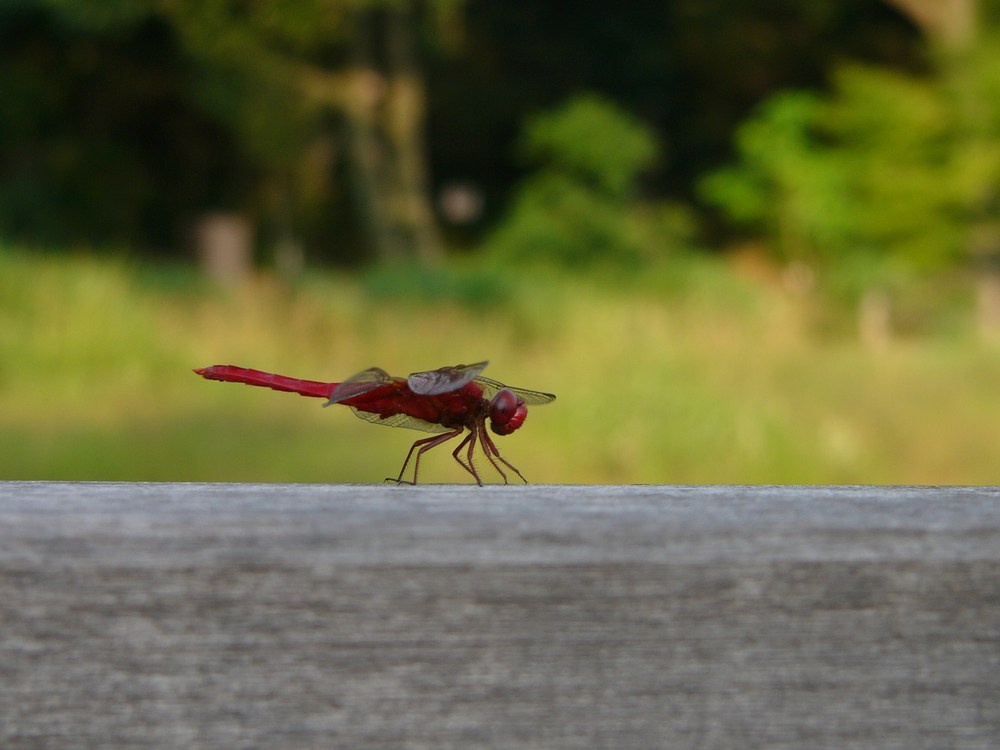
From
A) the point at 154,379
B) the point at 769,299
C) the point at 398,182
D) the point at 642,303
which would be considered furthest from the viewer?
the point at 398,182

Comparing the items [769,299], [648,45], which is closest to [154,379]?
[769,299]

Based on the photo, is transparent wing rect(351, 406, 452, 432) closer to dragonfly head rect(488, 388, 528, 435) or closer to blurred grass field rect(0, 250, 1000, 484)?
dragonfly head rect(488, 388, 528, 435)

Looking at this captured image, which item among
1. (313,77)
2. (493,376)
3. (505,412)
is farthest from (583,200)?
(505,412)

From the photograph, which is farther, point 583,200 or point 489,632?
point 583,200

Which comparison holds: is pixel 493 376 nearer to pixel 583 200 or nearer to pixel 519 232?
pixel 519 232

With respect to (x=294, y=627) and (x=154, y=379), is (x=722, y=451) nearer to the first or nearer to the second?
(x=154, y=379)

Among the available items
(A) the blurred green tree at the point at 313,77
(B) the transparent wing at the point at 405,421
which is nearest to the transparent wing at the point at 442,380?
(B) the transparent wing at the point at 405,421

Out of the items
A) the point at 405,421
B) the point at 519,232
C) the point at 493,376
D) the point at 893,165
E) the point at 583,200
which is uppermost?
the point at 893,165
